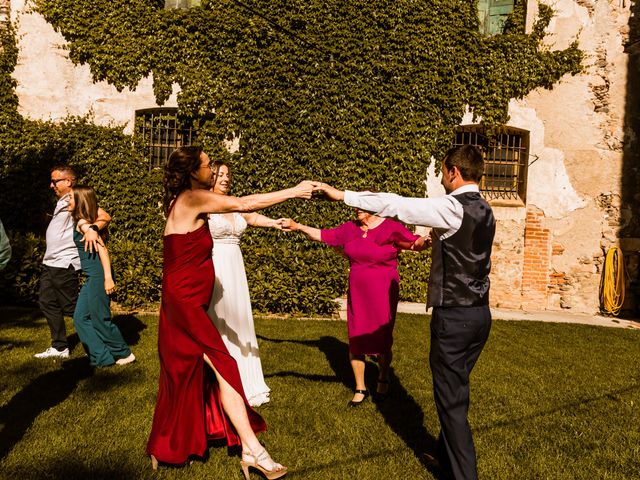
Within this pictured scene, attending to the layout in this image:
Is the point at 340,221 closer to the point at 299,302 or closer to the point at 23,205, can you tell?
the point at 299,302

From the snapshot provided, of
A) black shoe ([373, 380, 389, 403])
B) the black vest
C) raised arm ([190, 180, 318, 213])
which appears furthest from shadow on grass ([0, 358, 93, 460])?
the black vest

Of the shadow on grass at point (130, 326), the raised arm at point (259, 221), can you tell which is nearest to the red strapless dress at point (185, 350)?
the raised arm at point (259, 221)

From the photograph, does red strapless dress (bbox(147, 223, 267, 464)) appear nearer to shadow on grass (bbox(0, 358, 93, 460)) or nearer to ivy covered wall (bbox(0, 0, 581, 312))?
shadow on grass (bbox(0, 358, 93, 460))

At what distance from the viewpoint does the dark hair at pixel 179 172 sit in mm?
3613

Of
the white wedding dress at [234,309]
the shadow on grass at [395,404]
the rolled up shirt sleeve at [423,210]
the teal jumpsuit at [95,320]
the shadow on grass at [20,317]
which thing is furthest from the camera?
the shadow on grass at [20,317]

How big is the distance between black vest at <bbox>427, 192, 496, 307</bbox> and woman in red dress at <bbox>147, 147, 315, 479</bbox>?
118 centimetres

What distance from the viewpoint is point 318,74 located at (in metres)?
10.9

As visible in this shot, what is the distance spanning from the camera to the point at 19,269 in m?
8.64

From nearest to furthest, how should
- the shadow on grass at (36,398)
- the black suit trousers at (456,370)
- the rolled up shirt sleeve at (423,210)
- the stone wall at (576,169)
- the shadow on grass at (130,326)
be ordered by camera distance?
the rolled up shirt sleeve at (423,210) → the black suit trousers at (456,370) → the shadow on grass at (36,398) → the shadow on grass at (130,326) → the stone wall at (576,169)

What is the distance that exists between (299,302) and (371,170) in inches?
148

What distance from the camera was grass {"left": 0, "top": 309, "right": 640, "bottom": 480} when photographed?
3609 millimetres

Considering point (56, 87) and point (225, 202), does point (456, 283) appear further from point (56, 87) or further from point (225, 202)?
point (56, 87)

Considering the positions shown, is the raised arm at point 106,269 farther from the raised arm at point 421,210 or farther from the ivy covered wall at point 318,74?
the ivy covered wall at point 318,74

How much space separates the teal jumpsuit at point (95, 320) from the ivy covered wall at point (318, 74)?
5.16 metres
